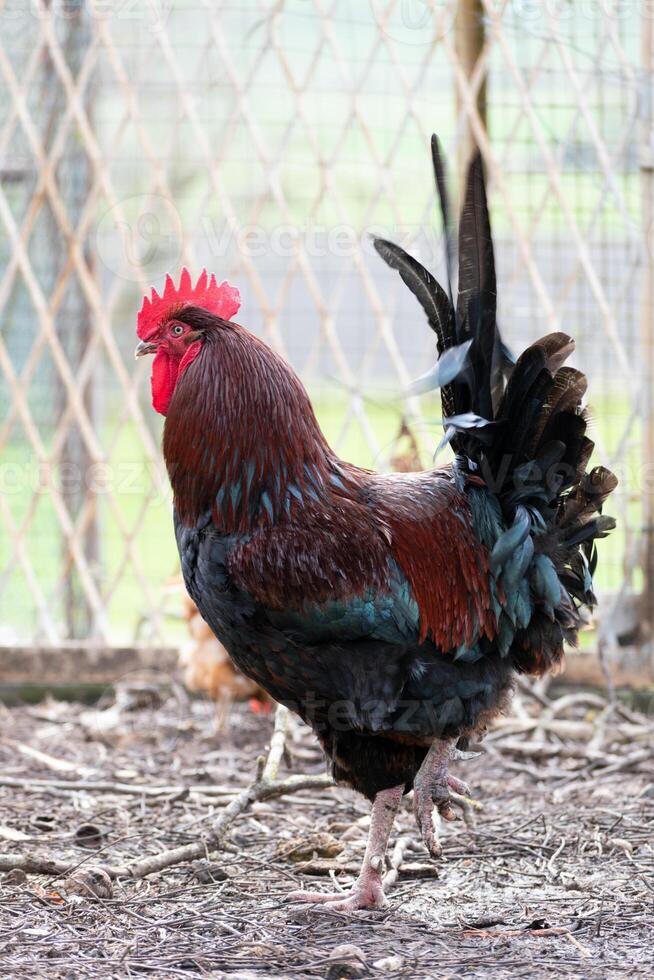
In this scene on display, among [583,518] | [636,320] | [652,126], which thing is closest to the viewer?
[583,518]

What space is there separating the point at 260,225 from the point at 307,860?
2.66 m

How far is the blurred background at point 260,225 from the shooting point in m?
4.06

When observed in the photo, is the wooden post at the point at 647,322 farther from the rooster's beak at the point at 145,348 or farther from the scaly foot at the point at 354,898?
the rooster's beak at the point at 145,348

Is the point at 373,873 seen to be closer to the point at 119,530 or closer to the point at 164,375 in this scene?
the point at 164,375

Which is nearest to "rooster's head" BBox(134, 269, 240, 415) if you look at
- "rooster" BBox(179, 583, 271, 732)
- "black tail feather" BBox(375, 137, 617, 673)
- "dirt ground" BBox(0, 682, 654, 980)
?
"black tail feather" BBox(375, 137, 617, 673)

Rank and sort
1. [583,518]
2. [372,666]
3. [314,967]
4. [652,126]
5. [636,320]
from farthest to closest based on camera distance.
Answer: [636,320], [652,126], [583,518], [372,666], [314,967]

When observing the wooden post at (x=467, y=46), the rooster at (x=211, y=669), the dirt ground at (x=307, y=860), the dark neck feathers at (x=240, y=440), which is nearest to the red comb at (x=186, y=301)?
the dark neck feathers at (x=240, y=440)

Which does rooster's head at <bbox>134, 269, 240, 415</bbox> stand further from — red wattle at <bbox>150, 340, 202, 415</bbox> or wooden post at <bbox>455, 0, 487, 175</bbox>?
wooden post at <bbox>455, 0, 487, 175</bbox>

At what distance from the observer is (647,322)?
405 centimetres

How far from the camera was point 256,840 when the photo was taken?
2.65 metres

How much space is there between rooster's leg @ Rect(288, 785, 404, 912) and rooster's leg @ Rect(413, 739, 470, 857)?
0.07 metres

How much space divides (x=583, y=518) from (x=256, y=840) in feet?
3.61

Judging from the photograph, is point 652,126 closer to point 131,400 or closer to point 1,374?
point 131,400

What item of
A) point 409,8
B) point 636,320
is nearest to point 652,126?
point 636,320
